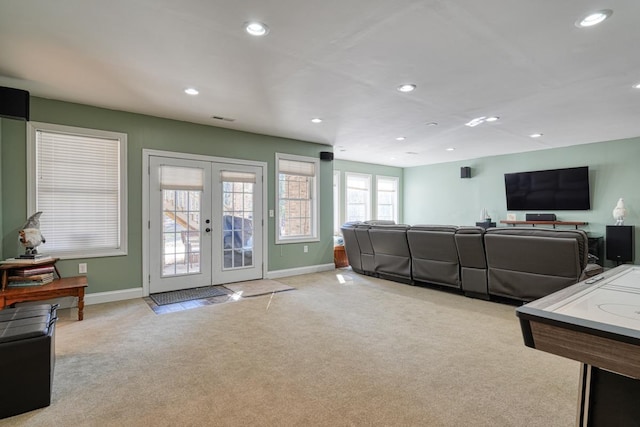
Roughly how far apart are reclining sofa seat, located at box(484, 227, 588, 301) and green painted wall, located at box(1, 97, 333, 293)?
10.6 feet

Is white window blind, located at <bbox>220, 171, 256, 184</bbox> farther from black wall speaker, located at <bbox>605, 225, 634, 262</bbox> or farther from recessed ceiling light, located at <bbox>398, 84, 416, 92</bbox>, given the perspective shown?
black wall speaker, located at <bbox>605, 225, 634, 262</bbox>

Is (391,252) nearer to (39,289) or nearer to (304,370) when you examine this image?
(304,370)

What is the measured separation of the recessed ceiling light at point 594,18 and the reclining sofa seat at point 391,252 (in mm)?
3065

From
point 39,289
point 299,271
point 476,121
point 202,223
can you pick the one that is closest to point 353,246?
point 299,271

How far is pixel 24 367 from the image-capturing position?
1.91 m

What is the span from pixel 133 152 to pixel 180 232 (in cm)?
124

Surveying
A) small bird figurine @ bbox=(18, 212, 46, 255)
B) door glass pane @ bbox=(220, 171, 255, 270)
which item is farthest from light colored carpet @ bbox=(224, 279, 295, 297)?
small bird figurine @ bbox=(18, 212, 46, 255)

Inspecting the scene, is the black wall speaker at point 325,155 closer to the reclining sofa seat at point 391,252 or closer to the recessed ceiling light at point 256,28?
the reclining sofa seat at point 391,252

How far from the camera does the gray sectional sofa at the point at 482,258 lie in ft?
11.6

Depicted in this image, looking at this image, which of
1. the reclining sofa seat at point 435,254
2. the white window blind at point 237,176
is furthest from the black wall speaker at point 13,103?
the reclining sofa seat at point 435,254

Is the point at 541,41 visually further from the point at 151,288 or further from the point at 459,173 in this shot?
the point at 459,173

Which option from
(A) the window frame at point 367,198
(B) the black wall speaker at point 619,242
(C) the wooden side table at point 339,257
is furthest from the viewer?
(A) the window frame at point 367,198

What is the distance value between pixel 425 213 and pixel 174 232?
678cm

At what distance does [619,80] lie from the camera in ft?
11.2
